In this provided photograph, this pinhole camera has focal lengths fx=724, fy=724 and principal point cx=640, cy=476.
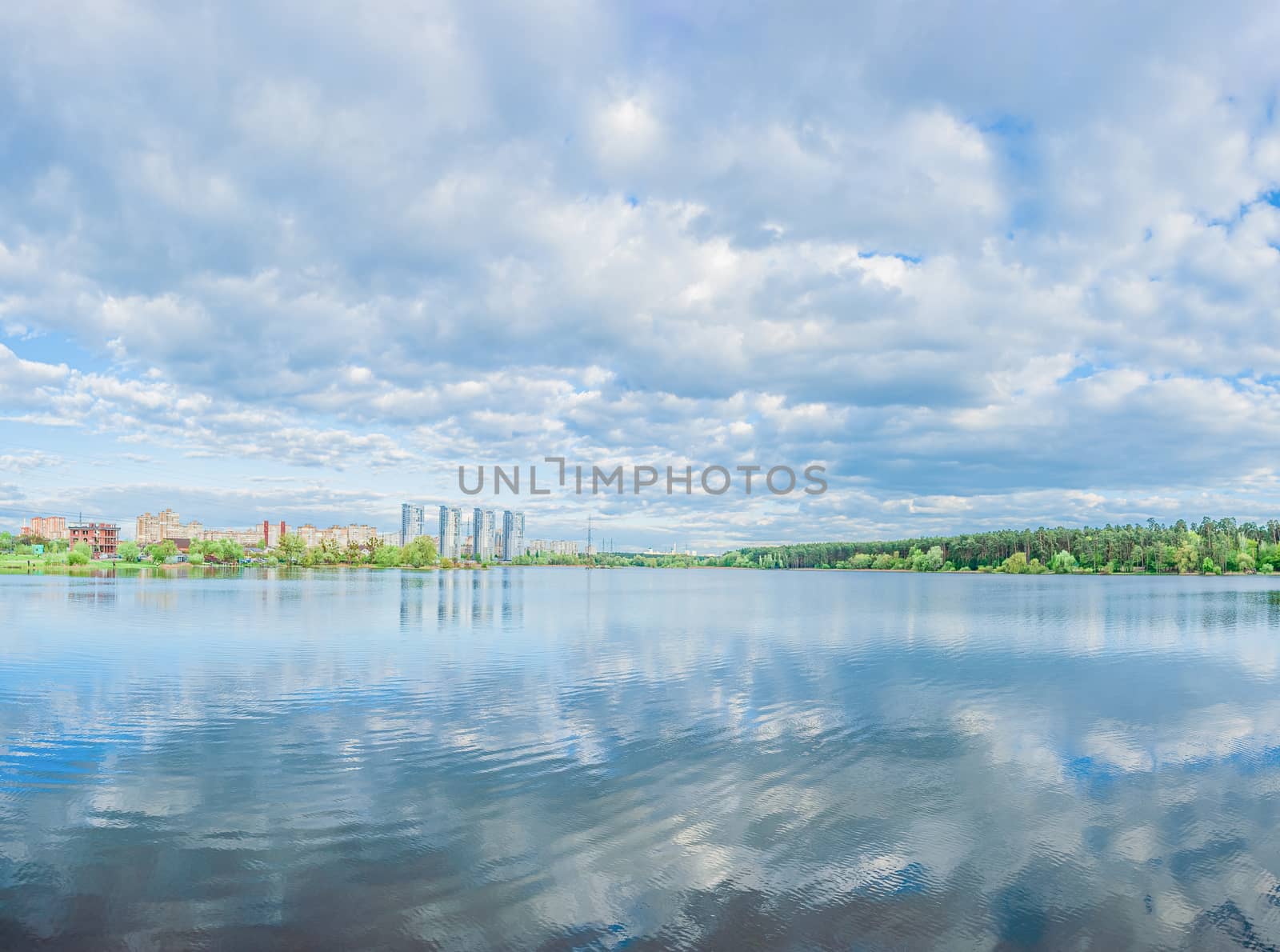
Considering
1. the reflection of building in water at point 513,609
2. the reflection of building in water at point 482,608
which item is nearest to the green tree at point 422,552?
the reflection of building in water at point 482,608

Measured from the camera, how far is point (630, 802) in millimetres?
12516

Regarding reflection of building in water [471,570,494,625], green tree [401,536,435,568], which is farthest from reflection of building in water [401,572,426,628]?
green tree [401,536,435,568]

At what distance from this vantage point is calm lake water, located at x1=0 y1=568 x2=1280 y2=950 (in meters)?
8.69

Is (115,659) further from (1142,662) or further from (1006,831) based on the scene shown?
(1142,662)

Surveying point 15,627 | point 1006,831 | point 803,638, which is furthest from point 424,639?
point 1006,831

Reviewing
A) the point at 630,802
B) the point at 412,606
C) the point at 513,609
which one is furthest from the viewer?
the point at 513,609

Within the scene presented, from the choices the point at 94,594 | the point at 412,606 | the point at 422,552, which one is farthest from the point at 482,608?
the point at 422,552

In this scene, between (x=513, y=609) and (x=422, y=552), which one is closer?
(x=513, y=609)

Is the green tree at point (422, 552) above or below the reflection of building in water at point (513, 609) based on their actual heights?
below

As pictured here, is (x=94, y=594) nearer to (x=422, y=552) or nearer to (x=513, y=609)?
(x=513, y=609)

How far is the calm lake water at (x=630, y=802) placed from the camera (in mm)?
8688

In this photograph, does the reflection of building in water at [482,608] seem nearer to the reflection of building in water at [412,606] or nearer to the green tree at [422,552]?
the reflection of building in water at [412,606]

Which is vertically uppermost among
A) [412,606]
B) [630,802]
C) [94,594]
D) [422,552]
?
[630,802]

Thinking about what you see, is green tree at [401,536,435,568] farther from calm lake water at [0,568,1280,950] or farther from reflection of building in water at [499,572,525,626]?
calm lake water at [0,568,1280,950]
